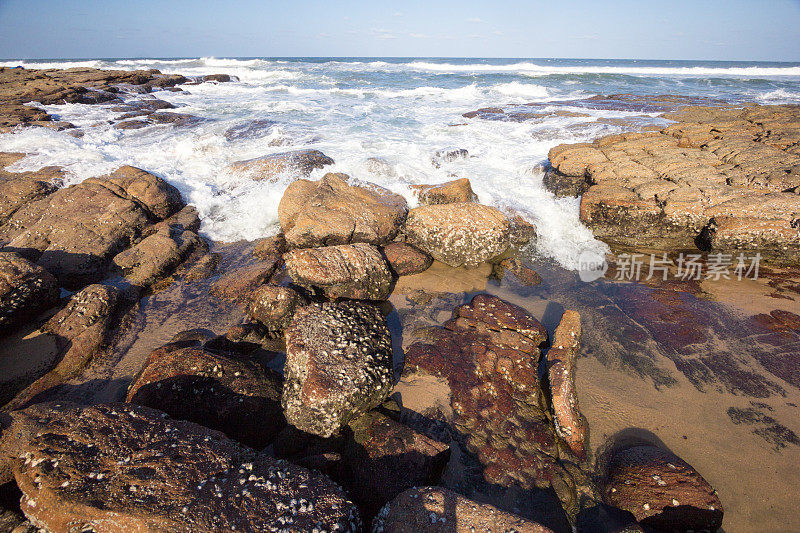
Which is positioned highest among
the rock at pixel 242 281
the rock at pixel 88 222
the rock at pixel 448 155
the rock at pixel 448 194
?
the rock at pixel 448 155

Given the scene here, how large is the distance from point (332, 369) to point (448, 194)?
4.58 meters

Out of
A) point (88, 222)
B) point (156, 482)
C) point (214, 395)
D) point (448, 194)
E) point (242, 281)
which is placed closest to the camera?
point (156, 482)

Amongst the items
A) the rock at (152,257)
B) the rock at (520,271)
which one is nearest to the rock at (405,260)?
the rock at (520,271)

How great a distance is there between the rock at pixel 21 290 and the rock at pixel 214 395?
7.21ft

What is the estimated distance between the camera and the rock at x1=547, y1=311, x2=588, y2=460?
3082 mm

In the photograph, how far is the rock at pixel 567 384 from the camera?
3.08m

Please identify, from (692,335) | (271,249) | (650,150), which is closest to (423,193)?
(271,249)

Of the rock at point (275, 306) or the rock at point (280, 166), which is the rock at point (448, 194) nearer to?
the rock at point (280, 166)

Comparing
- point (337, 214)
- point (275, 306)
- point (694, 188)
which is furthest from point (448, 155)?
point (275, 306)

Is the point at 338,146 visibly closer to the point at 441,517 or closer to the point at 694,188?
the point at 694,188

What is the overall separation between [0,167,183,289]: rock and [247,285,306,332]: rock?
2.86 m

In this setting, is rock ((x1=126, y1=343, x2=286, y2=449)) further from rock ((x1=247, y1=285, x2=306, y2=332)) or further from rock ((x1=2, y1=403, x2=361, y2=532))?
rock ((x1=247, y1=285, x2=306, y2=332))

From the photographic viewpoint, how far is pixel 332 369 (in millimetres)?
3189

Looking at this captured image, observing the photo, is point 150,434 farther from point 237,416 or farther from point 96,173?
point 96,173
